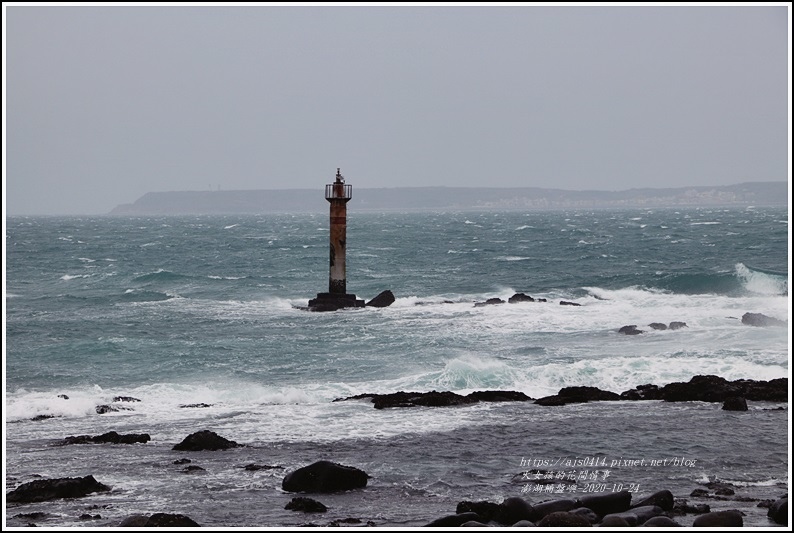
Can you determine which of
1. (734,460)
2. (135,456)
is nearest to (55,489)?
(135,456)

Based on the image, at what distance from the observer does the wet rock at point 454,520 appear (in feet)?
34.7

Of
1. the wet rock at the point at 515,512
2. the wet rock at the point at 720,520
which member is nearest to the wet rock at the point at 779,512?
the wet rock at the point at 720,520

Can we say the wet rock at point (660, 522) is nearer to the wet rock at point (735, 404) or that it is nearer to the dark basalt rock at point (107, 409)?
the wet rock at point (735, 404)

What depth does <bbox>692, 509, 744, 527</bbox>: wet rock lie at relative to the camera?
33.8 feet

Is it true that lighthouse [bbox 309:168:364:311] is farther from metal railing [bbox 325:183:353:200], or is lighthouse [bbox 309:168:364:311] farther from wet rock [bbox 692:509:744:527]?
wet rock [bbox 692:509:744:527]

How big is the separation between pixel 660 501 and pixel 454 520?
2.27 metres

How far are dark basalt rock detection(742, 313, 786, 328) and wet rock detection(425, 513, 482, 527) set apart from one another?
18.7 meters

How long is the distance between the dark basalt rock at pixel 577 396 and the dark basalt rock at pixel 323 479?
21.1ft

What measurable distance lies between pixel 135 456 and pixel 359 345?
11.9 meters

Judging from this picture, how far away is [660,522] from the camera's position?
1025cm

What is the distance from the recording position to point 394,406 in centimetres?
1816

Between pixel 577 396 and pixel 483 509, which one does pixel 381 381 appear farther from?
pixel 483 509

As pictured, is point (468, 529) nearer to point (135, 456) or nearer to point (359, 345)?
point (135, 456)

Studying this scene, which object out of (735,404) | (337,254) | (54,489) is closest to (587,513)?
(54,489)
